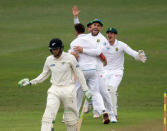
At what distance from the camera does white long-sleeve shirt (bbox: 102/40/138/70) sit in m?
16.7

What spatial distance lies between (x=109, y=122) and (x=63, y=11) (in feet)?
137

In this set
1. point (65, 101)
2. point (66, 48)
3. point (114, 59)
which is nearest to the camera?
point (65, 101)

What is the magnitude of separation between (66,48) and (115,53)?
21.3m

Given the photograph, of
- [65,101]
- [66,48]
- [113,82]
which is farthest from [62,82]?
[66,48]

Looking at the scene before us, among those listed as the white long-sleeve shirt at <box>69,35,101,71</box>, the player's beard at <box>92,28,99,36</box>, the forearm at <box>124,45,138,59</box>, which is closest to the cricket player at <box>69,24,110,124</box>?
the white long-sleeve shirt at <box>69,35,101,71</box>

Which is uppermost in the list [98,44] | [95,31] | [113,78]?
[95,31]

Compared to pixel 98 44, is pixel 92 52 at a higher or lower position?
lower

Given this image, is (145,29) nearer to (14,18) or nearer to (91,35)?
(14,18)

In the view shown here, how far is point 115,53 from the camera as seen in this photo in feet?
54.8

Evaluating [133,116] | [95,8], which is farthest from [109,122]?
[95,8]

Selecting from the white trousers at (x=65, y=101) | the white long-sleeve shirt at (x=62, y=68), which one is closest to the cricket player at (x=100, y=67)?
the white long-sleeve shirt at (x=62, y=68)

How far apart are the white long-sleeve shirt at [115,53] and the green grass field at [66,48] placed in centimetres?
140

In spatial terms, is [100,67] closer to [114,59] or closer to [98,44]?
→ [98,44]

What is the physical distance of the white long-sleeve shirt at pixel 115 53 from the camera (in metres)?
16.7
